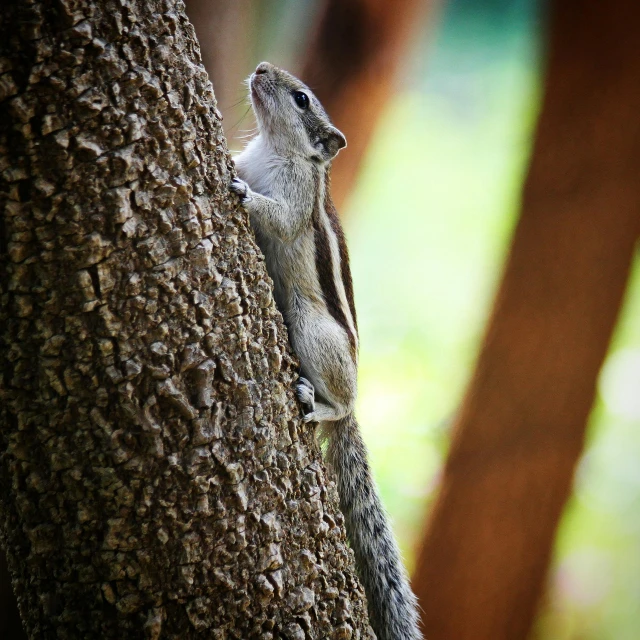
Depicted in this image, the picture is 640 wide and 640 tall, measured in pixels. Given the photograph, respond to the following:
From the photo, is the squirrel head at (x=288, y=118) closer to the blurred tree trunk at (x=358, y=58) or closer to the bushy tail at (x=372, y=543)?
the blurred tree trunk at (x=358, y=58)

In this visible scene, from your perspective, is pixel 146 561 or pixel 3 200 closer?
pixel 3 200

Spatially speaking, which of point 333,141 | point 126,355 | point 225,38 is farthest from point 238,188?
point 225,38

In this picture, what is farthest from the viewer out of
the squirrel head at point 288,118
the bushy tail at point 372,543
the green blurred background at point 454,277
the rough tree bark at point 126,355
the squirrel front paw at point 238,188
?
the green blurred background at point 454,277

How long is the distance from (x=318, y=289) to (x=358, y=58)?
5.25 feet

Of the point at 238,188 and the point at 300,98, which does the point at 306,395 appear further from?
the point at 300,98

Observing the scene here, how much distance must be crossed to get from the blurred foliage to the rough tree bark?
1.80 metres

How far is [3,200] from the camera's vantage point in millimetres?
1330

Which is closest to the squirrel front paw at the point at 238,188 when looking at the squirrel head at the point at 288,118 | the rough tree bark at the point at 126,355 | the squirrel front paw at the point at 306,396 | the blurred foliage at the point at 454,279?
the rough tree bark at the point at 126,355

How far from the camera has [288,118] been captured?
2.65 m

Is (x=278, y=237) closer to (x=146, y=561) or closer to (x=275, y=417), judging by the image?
(x=275, y=417)

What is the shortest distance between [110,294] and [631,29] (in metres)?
3.22

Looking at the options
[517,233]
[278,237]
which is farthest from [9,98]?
[517,233]

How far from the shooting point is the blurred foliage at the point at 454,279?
3.26 metres

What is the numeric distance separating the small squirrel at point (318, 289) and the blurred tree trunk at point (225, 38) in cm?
55
